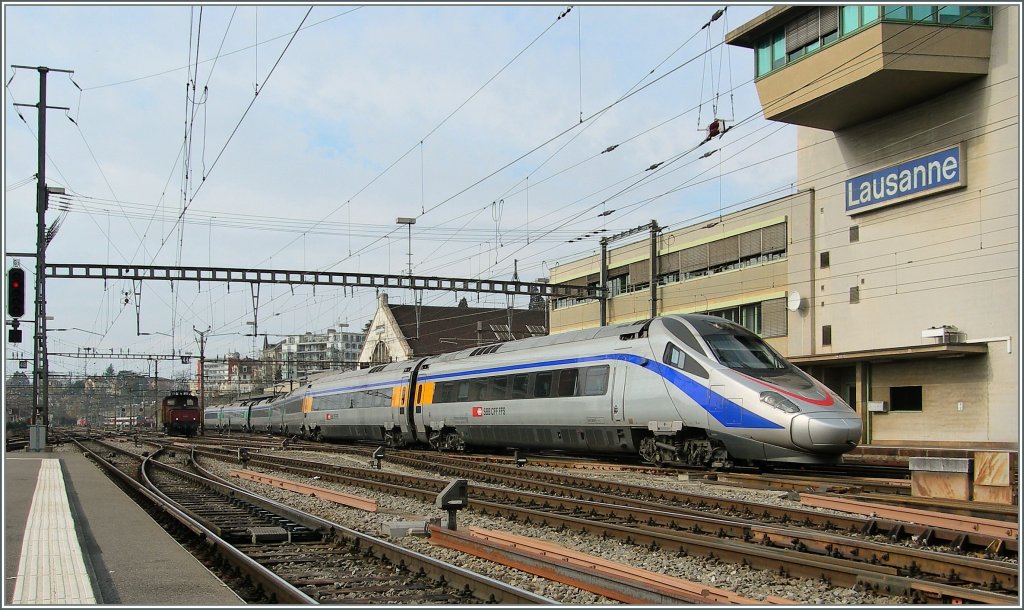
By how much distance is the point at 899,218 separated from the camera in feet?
95.6

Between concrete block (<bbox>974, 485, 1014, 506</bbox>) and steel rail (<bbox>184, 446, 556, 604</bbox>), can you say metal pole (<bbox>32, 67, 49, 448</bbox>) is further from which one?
concrete block (<bbox>974, 485, 1014, 506</bbox>)

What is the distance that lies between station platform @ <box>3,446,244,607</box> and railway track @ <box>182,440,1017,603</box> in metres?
4.46

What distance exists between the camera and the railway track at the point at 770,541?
7473 millimetres

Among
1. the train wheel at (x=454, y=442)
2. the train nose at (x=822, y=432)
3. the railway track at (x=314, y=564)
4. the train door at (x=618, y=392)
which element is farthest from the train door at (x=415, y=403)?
the train nose at (x=822, y=432)

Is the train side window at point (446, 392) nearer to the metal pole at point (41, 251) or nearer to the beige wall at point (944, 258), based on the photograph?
the beige wall at point (944, 258)

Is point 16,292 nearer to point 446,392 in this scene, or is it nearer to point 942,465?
point 446,392

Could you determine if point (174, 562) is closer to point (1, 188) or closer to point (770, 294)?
point (1, 188)

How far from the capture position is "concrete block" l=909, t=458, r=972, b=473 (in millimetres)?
12969

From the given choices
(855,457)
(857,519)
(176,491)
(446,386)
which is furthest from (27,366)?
(857,519)

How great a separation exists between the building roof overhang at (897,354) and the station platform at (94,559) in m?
21.6

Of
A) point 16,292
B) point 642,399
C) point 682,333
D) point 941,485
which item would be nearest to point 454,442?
point 642,399

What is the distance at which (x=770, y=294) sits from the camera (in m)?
34.9

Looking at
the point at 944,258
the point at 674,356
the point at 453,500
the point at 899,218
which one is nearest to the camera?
the point at 453,500

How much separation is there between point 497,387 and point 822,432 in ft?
33.5
